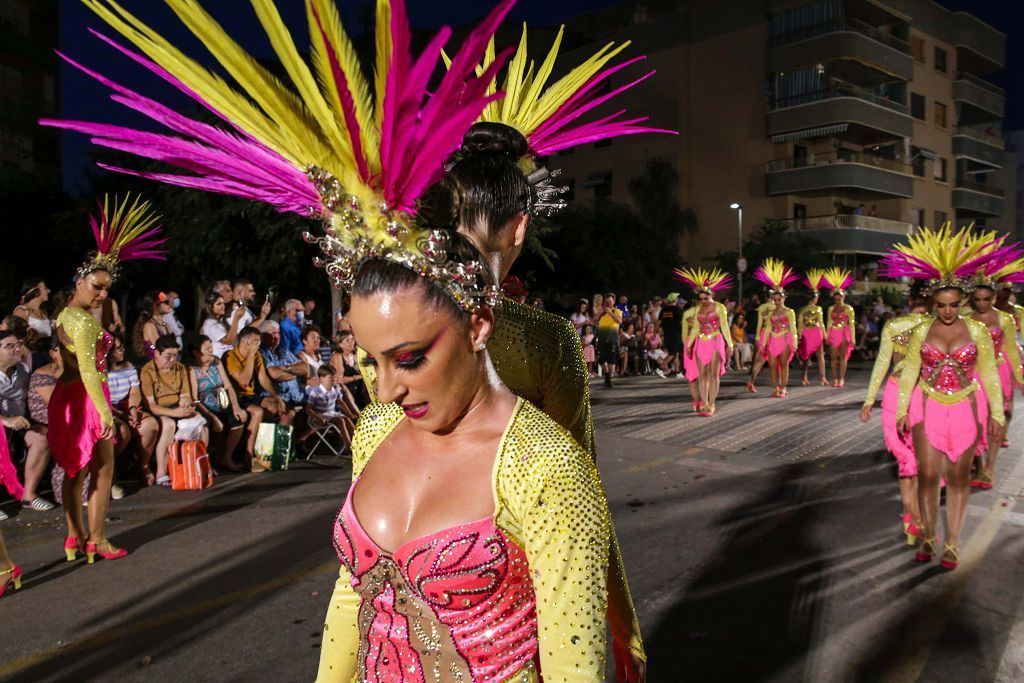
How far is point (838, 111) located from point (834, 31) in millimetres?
3776

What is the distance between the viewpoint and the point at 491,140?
6.48 ft

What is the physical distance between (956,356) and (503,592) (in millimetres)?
5086

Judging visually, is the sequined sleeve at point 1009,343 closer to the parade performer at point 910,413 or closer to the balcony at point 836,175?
the parade performer at point 910,413

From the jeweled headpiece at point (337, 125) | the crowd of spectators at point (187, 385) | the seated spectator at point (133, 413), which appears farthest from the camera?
the seated spectator at point (133, 413)

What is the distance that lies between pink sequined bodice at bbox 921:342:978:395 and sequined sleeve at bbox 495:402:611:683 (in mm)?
4902

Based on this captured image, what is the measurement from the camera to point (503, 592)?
4.67 feet

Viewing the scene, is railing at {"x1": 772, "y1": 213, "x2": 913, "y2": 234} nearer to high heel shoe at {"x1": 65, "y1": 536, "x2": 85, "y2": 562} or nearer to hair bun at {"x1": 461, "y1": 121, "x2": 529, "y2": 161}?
high heel shoe at {"x1": 65, "y1": 536, "x2": 85, "y2": 562}

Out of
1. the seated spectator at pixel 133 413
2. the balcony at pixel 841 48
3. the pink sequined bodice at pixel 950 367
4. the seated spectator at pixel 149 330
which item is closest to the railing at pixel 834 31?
the balcony at pixel 841 48

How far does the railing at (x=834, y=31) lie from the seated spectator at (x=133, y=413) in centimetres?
3599

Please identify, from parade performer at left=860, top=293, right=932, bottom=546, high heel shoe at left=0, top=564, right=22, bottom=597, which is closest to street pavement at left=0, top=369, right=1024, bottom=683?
high heel shoe at left=0, top=564, right=22, bottom=597

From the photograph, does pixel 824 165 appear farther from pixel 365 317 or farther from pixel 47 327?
pixel 365 317

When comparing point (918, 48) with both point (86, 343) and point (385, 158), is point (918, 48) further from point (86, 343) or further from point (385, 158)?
point (385, 158)

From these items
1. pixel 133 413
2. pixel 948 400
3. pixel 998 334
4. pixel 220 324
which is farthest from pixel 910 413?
pixel 220 324

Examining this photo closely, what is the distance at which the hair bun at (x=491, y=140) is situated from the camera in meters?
1.97
